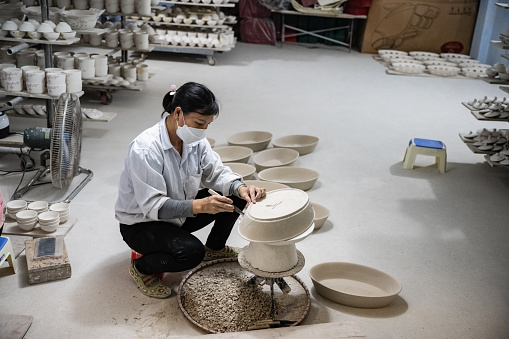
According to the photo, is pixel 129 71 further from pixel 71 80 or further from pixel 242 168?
pixel 242 168

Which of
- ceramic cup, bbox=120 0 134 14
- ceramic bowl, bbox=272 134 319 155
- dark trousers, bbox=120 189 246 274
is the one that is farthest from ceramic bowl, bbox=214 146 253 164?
ceramic cup, bbox=120 0 134 14

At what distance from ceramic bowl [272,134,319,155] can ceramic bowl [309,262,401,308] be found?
1.82m

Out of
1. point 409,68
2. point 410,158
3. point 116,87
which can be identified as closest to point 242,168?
point 410,158

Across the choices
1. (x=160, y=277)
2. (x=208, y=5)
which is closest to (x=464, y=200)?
(x=160, y=277)

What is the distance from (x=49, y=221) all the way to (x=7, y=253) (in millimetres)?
484

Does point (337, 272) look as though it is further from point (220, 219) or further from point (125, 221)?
point (125, 221)

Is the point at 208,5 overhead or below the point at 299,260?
overhead

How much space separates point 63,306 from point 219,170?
0.97m

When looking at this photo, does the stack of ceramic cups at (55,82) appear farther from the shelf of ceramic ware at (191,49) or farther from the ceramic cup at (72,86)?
the shelf of ceramic ware at (191,49)

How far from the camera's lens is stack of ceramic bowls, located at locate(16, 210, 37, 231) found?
3.13 m

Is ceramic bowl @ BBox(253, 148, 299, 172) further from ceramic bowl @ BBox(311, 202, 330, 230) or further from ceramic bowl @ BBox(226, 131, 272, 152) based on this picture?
ceramic bowl @ BBox(311, 202, 330, 230)

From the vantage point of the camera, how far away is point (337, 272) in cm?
294

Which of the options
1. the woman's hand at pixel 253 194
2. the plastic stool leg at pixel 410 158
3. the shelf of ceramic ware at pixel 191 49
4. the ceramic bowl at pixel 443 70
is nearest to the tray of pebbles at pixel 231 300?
the woman's hand at pixel 253 194

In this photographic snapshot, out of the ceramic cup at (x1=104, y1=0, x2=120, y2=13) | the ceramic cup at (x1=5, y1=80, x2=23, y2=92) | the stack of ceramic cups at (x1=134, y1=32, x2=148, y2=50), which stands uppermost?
the ceramic cup at (x1=104, y1=0, x2=120, y2=13)
